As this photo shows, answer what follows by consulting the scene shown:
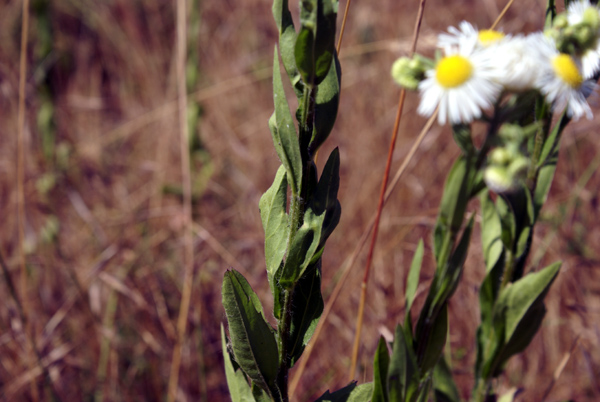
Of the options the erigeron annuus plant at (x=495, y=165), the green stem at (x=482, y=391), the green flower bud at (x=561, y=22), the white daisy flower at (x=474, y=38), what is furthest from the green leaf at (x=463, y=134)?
the green stem at (x=482, y=391)

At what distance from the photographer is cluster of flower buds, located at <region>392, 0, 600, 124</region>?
24.4 inches

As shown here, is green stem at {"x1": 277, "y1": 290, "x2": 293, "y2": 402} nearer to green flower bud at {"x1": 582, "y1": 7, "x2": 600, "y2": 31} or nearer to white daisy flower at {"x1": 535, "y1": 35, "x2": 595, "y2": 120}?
white daisy flower at {"x1": 535, "y1": 35, "x2": 595, "y2": 120}

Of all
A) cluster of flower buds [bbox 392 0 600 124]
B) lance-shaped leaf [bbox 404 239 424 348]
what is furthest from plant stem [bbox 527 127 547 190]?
lance-shaped leaf [bbox 404 239 424 348]

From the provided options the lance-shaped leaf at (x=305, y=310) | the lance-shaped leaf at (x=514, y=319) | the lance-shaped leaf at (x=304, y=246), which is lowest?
the lance-shaped leaf at (x=514, y=319)

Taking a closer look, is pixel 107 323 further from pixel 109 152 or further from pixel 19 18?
pixel 19 18

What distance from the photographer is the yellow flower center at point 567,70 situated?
0.69m

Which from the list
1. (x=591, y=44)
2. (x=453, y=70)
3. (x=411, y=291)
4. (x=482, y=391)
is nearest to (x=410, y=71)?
(x=453, y=70)

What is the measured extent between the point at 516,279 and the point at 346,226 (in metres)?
1.14

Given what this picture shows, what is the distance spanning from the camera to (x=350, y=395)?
75cm

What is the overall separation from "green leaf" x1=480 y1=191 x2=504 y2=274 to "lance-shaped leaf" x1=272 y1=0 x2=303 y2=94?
49cm

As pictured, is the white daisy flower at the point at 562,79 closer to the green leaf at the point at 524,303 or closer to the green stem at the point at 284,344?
the green leaf at the point at 524,303

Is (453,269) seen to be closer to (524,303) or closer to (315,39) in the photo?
(524,303)

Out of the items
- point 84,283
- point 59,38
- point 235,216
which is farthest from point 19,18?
point 84,283

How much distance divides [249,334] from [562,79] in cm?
52
